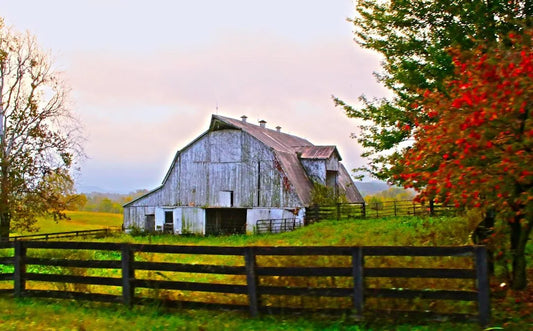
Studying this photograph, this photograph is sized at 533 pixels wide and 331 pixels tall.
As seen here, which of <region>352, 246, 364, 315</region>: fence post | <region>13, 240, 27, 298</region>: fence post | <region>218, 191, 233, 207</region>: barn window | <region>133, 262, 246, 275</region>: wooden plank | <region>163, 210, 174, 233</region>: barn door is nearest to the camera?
<region>352, 246, 364, 315</region>: fence post

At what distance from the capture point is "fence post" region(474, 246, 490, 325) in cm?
728

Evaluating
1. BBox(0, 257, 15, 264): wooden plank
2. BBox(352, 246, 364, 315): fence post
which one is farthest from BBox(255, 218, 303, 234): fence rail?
BBox(352, 246, 364, 315): fence post

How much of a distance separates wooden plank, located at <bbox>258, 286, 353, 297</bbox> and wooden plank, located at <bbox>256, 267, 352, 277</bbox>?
22cm

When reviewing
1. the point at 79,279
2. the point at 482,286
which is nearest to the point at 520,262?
the point at 482,286

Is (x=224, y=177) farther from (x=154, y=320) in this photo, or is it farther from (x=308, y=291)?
(x=308, y=291)

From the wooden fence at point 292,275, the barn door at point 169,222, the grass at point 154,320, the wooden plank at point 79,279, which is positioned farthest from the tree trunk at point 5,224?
the grass at point 154,320

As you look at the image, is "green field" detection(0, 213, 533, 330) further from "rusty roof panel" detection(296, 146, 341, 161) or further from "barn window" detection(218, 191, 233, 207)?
"rusty roof panel" detection(296, 146, 341, 161)

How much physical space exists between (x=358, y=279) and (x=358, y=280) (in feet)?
0.05

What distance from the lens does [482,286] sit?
7297 millimetres

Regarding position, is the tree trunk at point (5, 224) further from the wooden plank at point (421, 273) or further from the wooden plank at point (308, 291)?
the wooden plank at point (421, 273)

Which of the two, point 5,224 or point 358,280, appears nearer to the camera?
point 358,280

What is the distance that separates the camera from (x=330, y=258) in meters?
8.69

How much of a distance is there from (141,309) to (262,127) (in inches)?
1538

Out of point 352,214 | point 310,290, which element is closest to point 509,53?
point 310,290
